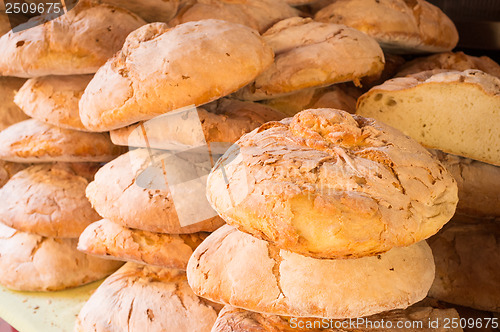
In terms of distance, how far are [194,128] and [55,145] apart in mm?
895

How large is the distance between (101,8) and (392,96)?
135 cm

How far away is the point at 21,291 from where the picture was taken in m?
2.36

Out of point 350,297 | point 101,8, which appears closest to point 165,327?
point 350,297

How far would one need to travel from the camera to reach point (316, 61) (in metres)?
1.84

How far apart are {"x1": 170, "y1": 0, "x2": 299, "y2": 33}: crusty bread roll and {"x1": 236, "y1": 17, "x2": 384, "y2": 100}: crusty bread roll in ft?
0.78

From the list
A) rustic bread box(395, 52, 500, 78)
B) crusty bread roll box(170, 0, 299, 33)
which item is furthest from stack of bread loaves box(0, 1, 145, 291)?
rustic bread box(395, 52, 500, 78)

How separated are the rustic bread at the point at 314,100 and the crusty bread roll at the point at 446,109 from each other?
0.17 m

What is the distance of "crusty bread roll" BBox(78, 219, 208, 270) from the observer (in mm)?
1829

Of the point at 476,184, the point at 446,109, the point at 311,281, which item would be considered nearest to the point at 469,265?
the point at 476,184

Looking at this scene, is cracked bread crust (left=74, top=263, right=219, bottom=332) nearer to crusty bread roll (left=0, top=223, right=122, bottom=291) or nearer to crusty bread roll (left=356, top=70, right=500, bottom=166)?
crusty bread roll (left=0, top=223, right=122, bottom=291)

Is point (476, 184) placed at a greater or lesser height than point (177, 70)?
lesser

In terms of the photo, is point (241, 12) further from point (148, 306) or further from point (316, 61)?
point (148, 306)

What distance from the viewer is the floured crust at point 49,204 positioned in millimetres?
2271

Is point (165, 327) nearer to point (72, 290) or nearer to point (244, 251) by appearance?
point (244, 251)
